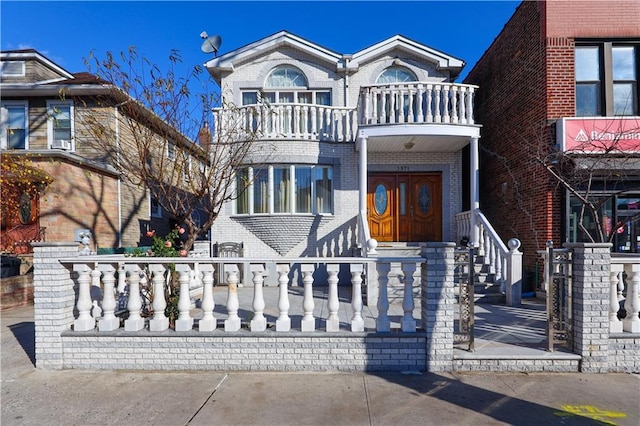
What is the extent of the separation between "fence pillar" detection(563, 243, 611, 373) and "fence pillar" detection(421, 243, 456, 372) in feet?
5.22

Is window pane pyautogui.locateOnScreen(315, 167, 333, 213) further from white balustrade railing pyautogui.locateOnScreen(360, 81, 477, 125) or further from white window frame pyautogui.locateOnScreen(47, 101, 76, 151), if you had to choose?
white window frame pyautogui.locateOnScreen(47, 101, 76, 151)

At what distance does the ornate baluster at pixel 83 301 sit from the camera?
4047 millimetres

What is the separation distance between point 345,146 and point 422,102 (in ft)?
7.99

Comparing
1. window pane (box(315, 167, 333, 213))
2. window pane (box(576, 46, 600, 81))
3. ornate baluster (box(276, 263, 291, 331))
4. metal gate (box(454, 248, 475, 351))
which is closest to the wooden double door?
window pane (box(315, 167, 333, 213))

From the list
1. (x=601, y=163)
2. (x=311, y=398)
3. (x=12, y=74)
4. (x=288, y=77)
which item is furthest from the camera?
(x=12, y=74)

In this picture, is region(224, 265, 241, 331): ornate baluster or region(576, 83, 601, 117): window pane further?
region(576, 83, 601, 117): window pane

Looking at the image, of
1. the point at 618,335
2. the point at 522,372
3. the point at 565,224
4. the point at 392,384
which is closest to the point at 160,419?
the point at 392,384

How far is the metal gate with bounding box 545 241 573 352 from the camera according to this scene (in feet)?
13.1

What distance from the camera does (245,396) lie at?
338 centimetres

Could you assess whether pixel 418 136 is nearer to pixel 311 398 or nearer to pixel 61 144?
pixel 311 398

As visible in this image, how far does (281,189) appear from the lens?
30.2ft

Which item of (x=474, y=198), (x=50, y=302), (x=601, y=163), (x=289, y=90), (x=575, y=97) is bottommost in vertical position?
(x=50, y=302)

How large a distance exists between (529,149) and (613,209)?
7.76ft

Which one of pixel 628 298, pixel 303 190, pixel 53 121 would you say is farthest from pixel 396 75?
pixel 53 121
